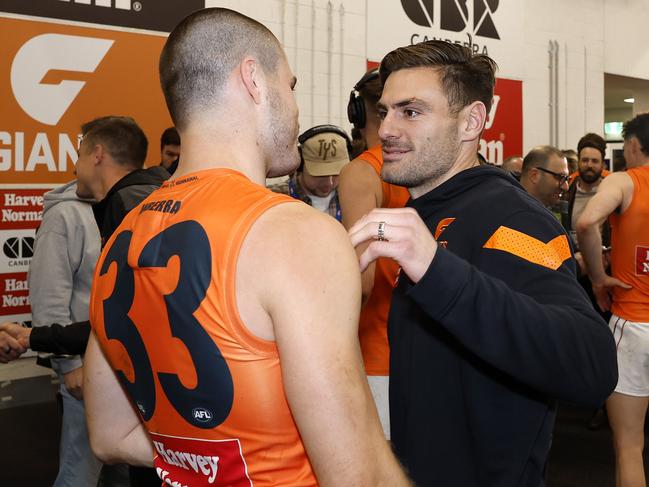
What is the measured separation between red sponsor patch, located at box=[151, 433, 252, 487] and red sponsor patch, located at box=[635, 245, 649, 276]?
262cm

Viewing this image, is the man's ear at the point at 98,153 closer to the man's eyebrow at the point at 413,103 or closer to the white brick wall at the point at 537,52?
the man's eyebrow at the point at 413,103

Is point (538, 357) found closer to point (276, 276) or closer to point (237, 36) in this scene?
point (276, 276)

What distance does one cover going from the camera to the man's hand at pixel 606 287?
3115 mm

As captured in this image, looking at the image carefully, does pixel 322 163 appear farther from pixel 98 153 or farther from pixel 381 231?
pixel 381 231

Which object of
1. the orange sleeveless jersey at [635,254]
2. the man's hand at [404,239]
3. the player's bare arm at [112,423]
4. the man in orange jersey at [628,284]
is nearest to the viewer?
the man's hand at [404,239]

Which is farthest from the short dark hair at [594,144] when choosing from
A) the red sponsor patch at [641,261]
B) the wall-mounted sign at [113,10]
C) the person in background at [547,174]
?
the wall-mounted sign at [113,10]

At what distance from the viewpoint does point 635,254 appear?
10.2ft

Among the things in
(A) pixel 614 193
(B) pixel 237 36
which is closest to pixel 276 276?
(B) pixel 237 36

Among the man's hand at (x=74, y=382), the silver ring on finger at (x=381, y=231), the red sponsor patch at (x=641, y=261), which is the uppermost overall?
the silver ring on finger at (x=381, y=231)

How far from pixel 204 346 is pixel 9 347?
1.89m

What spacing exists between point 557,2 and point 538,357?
8.21 metres

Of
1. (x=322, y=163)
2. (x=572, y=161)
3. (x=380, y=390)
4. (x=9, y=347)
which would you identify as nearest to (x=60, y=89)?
(x=322, y=163)

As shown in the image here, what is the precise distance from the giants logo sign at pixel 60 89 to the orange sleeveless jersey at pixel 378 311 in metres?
3.34

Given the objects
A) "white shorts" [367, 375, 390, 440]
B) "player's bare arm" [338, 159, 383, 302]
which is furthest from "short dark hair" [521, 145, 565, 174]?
"white shorts" [367, 375, 390, 440]
